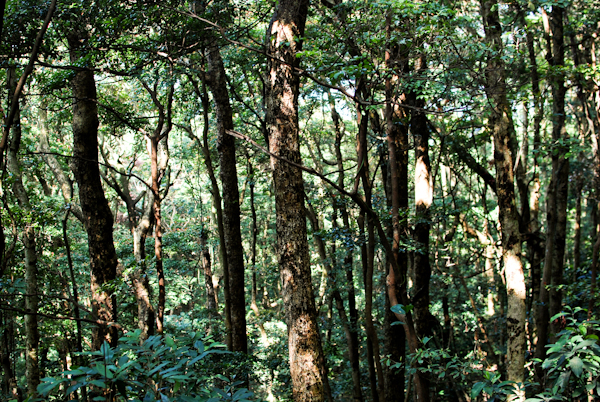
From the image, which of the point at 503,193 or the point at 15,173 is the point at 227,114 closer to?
the point at 15,173

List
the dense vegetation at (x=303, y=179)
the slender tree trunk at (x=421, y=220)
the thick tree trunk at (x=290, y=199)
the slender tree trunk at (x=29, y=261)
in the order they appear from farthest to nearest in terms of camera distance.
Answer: the slender tree trunk at (x=29, y=261)
the slender tree trunk at (x=421, y=220)
the thick tree trunk at (x=290, y=199)
the dense vegetation at (x=303, y=179)

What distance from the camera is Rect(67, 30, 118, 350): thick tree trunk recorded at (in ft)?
20.0

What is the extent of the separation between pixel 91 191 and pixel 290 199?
370cm

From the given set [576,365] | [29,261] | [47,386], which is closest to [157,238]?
[29,261]

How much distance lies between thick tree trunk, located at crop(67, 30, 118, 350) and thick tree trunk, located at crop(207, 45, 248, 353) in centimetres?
217

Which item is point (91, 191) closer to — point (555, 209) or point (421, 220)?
point (421, 220)

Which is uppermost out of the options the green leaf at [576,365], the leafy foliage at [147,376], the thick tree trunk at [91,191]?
the thick tree trunk at [91,191]

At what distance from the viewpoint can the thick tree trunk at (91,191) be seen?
240 inches

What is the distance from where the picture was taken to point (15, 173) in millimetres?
7312

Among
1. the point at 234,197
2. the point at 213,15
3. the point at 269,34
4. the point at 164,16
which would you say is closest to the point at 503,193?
the point at 269,34

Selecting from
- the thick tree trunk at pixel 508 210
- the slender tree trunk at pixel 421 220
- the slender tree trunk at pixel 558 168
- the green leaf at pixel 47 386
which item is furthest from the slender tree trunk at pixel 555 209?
the green leaf at pixel 47 386

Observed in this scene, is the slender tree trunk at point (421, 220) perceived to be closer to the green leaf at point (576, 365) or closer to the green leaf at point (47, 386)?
the green leaf at point (576, 365)

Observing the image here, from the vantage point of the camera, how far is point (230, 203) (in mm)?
7930

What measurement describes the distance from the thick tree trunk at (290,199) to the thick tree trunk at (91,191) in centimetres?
334
